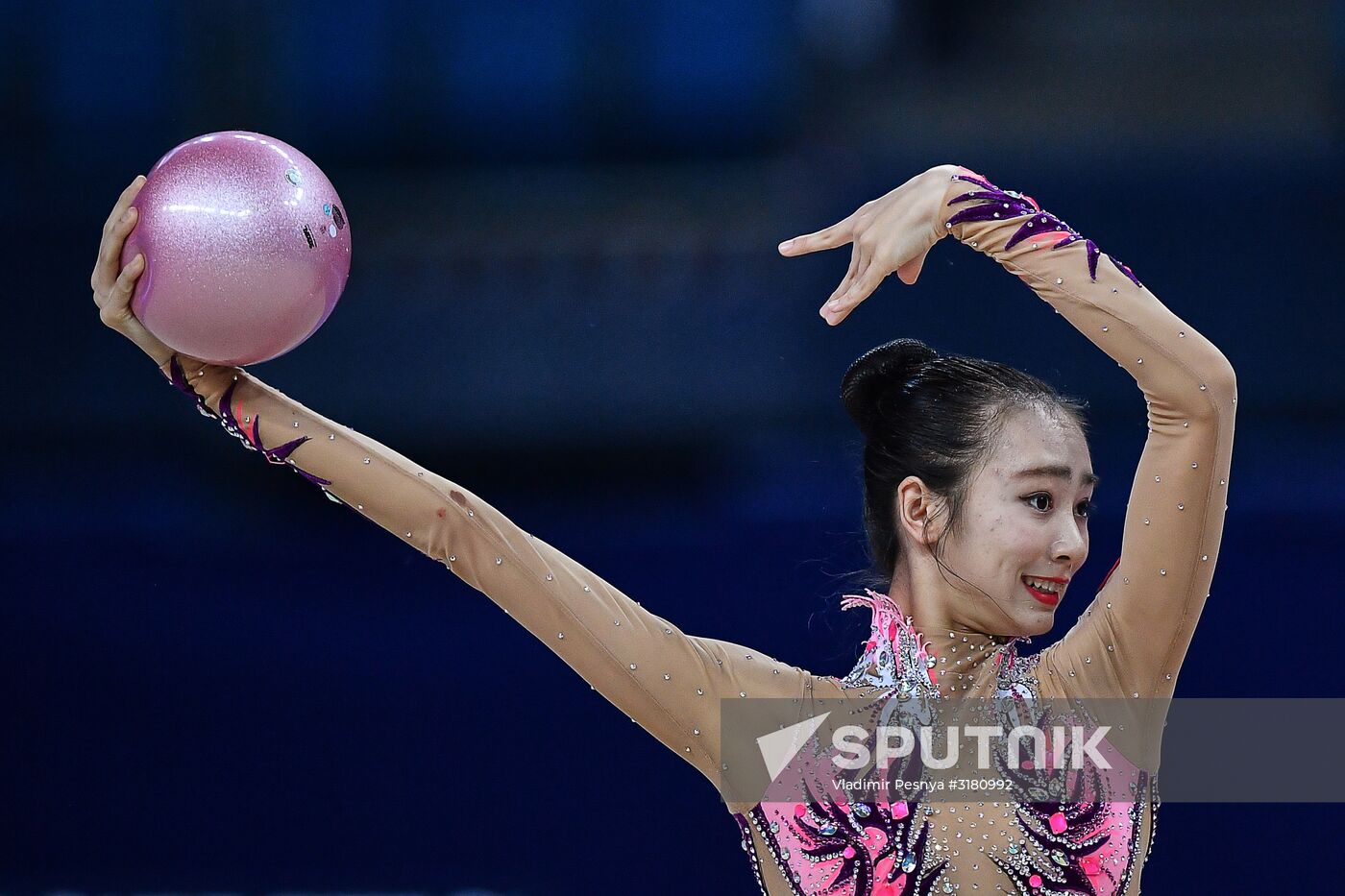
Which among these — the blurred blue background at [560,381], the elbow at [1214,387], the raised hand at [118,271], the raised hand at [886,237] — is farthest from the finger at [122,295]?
the blurred blue background at [560,381]

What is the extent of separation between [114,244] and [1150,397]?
101 cm

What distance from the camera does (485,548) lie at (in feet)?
5.13

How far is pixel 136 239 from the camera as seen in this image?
149 cm

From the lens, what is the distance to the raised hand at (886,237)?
153cm

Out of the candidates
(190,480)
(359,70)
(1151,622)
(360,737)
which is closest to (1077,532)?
(1151,622)

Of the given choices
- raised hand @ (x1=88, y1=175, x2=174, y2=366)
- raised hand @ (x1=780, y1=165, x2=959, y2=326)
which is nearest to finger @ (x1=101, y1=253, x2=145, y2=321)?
raised hand @ (x1=88, y1=175, x2=174, y2=366)

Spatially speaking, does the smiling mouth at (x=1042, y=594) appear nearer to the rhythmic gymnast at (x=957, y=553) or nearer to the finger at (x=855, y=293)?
the rhythmic gymnast at (x=957, y=553)

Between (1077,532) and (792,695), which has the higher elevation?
(1077,532)

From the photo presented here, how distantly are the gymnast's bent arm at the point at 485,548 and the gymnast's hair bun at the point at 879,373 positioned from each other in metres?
0.35

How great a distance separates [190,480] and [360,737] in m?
0.64

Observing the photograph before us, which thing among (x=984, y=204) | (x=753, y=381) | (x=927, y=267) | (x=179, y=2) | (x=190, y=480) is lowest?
(x=984, y=204)

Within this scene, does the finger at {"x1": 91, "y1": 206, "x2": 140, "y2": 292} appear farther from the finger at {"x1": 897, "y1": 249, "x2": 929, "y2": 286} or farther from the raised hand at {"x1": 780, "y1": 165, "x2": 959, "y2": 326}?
the finger at {"x1": 897, "y1": 249, "x2": 929, "y2": 286}

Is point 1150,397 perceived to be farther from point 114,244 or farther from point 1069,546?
point 114,244

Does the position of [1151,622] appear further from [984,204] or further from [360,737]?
[360,737]
